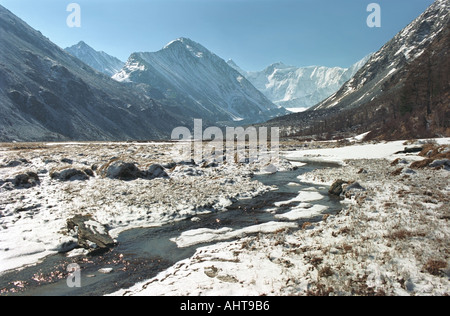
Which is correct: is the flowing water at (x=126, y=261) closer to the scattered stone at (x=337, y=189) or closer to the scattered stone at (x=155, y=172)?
the scattered stone at (x=337, y=189)

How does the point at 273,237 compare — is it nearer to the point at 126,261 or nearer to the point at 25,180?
the point at 126,261

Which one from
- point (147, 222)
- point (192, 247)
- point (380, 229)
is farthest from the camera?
point (147, 222)

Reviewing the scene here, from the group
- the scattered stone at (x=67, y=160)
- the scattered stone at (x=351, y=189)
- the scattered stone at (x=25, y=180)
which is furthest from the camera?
the scattered stone at (x=67, y=160)

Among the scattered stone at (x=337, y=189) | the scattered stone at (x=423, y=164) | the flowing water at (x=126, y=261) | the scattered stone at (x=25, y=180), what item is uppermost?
the scattered stone at (x=423, y=164)

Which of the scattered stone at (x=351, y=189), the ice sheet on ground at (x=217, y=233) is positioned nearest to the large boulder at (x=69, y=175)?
the ice sheet on ground at (x=217, y=233)
